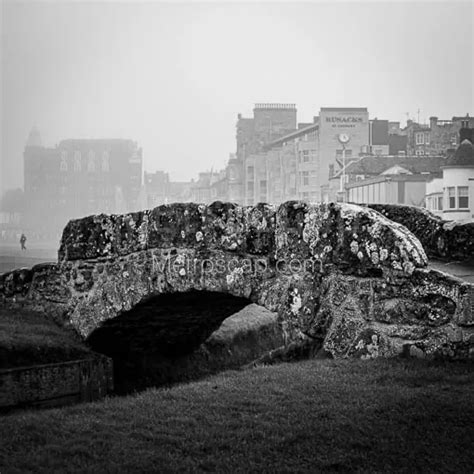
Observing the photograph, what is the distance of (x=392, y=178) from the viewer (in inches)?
1609

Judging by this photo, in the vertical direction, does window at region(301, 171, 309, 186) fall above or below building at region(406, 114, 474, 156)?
below

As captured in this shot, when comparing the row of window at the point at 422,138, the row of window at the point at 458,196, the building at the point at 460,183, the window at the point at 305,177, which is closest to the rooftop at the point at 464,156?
the building at the point at 460,183

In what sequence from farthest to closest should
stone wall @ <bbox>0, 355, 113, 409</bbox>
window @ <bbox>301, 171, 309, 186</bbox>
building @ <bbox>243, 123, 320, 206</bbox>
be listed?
window @ <bbox>301, 171, 309, 186</bbox> → building @ <bbox>243, 123, 320, 206</bbox> → stone wall @ <bbox>0, 355, 113, 409</bbox>

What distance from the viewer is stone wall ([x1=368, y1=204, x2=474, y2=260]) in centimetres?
924

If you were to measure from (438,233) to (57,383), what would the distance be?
174 inches

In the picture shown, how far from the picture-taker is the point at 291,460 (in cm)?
507

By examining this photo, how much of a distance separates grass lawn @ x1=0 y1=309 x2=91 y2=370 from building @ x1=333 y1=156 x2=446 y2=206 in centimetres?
3051

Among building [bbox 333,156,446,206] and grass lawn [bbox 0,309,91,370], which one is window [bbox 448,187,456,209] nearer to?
building [bbox 333,156,446,206]

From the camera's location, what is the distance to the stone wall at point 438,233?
30.3ft

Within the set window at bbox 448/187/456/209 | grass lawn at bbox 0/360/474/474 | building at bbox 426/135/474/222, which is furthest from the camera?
window at bbox 448/187/456/209

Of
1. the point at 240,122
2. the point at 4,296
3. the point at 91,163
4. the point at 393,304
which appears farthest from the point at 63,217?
the point at 393,304

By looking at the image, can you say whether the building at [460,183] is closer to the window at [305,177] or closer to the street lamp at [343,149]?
the street lamp at [343,149]

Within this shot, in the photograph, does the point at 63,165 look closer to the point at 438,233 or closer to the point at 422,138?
the point at 422,138

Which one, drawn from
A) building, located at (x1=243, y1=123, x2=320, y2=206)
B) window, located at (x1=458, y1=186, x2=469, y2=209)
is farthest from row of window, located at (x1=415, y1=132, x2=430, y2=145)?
window, located at (x1=458, y1=186, x2=469, y2=209)
